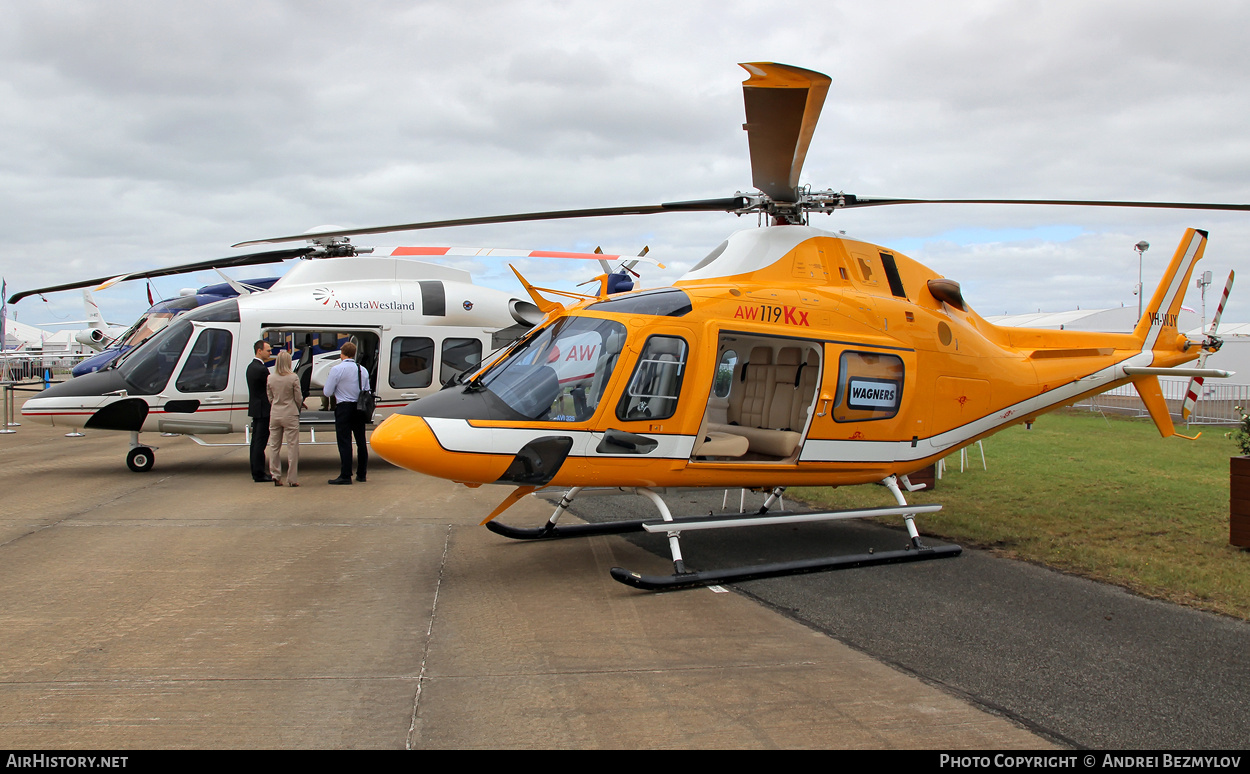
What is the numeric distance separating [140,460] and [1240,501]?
43.5ft

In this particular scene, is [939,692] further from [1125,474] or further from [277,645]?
[1125,474]

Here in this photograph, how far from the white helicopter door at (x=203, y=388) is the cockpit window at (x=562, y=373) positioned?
7.21 metres

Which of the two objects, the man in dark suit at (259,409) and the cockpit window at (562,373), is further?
the man in dark suit at (259,409)

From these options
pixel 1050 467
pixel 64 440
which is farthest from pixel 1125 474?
pixel 64 440

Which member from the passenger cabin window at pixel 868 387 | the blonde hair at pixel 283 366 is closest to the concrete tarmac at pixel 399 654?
the passenger cabin window at pixel 868 387

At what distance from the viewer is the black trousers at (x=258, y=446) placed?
10906mm

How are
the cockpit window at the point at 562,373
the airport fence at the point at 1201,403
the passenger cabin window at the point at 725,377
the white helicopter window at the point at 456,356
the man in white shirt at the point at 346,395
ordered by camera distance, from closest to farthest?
the cockpit window at the point at 562,373 < the passenger cabin window at the point at 725,377 < the man in white shirt at the point at 346,395 < the white helicopter window at the point at 456,356 < the airport fence at the point at 1201,403

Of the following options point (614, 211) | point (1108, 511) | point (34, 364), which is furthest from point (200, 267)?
point (34, 364)

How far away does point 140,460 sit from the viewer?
1170 cm

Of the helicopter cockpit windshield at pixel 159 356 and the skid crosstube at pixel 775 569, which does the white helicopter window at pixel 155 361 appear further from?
the skid crosstube at pixel 775 569

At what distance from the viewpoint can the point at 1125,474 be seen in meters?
11.4

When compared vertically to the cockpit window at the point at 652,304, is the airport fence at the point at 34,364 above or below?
below

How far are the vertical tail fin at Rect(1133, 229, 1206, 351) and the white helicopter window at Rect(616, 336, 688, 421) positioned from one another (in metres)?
5.95

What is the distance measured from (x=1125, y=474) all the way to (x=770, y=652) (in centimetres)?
923
